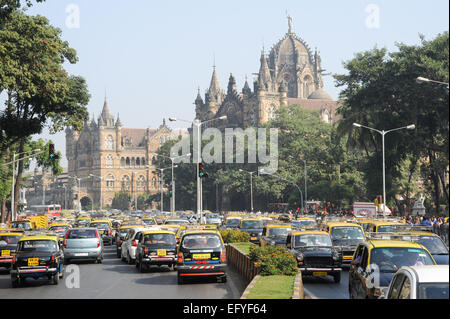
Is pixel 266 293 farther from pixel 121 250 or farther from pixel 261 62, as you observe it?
pixel 261 62

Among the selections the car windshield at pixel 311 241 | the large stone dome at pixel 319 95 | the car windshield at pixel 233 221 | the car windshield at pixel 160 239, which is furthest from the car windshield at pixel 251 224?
the large stone dome at pixel 319 95

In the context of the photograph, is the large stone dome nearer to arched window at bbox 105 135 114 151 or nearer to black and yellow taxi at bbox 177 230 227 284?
arched window at bbox 105 135 114 151

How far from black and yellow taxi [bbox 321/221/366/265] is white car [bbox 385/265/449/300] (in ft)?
47.1

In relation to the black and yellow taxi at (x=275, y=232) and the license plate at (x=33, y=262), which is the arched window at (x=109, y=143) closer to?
the black and yellow taxi at (x=275, y=232)

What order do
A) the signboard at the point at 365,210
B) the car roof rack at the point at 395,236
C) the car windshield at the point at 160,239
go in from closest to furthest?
the car roof rack at the point at 395,236 < the car windshield at the point at 160,239 < the signboard at the point at 365,210

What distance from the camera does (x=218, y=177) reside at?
99.9 metres

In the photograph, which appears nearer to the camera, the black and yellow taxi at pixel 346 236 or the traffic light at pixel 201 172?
the black and yellow taxi at pixel 346 236

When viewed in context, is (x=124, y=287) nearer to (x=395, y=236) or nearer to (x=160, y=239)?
(x=160, y=239)

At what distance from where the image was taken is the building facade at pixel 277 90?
125312 millimetres

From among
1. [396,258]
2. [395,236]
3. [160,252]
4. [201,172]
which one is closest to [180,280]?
[160,252]

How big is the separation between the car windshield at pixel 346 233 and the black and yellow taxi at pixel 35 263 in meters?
9.44

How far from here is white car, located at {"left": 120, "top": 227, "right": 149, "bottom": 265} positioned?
26609 mm

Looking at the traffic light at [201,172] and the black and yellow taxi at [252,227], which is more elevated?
the traffic light at [201,172]
